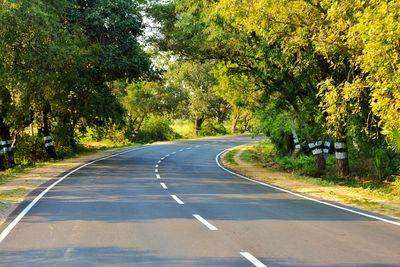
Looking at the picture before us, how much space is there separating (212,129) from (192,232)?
7516cm

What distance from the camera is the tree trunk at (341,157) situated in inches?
877

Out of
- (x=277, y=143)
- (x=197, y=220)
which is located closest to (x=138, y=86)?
(x=277, y=143)

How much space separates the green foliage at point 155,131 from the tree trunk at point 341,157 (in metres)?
45.2

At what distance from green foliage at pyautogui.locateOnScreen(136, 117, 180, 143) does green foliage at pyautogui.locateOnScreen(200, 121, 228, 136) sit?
979cm

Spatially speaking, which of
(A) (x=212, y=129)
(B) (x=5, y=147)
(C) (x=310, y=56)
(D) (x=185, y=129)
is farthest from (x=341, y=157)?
(D) (x=185, y=129)

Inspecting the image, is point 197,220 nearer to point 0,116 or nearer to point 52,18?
point 52,18

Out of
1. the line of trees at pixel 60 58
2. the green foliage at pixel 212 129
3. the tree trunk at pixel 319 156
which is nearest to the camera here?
the line of trees at pixel 60 58

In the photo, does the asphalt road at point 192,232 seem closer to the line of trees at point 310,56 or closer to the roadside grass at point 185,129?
the line of trees at point 310,56

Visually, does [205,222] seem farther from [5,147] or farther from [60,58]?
[5,147]

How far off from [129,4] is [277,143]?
729 inches

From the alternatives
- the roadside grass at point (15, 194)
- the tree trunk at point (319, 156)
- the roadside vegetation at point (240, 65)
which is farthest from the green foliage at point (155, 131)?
the roadside grass at point (15, 194)

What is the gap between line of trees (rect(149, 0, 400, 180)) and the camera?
1164cm

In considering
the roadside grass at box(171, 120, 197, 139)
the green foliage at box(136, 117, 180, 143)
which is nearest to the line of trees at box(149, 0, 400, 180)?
the green foliage at box(136, 117, 180, 143)

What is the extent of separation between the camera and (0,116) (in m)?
30.5
